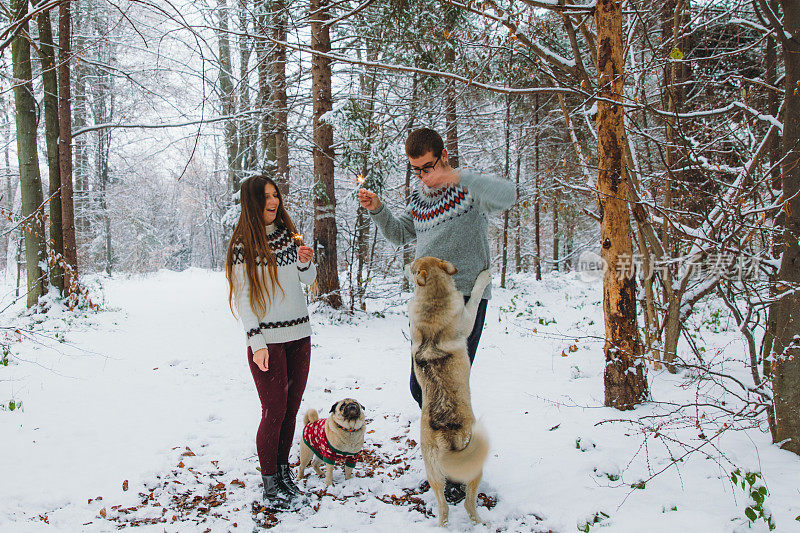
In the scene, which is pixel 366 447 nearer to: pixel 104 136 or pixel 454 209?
pixel 454 209

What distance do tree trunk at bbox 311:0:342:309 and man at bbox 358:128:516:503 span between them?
20.0 ft

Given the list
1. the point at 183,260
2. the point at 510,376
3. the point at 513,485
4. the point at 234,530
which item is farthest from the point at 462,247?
the point at 183,260

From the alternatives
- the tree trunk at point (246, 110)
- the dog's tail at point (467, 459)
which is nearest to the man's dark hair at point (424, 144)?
the dog's tail at point (467, 459)

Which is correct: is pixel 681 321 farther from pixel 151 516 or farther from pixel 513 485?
pixel 151 516

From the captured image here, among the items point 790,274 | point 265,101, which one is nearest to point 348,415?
point 790,274

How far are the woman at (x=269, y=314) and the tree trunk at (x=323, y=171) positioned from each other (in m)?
5.71

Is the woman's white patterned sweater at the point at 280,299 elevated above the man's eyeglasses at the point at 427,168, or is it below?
below

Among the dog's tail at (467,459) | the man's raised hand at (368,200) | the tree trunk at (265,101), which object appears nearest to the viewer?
the dog's tail at (467,459)

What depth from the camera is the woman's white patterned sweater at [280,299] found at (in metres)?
3.25

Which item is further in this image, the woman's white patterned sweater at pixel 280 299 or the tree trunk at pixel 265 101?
the tree trunk at pixel 265 101

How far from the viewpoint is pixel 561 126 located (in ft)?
53.2

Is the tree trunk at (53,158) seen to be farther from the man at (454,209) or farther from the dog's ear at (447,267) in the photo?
the dog's ear at (447,267)

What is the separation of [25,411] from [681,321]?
286 inches

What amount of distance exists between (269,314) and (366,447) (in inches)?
72.8
